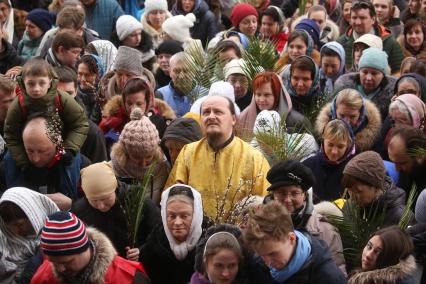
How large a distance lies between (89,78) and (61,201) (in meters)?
2.70

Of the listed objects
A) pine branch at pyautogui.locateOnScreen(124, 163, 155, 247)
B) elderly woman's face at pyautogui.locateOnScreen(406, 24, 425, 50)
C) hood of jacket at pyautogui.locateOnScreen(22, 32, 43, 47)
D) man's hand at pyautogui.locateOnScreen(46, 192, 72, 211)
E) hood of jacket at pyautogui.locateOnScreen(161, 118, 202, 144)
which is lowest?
man's hand at pyautogui.locateOnScreen(46, 192, 72, 211)

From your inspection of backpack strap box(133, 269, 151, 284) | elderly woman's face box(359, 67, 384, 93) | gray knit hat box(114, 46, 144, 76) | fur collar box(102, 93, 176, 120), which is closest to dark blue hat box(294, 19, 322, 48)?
elderly woman's face box(359, 67, 384, 93)

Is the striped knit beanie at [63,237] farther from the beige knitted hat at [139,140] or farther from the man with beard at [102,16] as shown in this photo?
the man with beard at [102,16]

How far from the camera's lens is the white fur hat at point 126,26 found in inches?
460

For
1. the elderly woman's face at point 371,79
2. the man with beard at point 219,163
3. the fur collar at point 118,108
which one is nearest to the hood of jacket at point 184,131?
the man with beard at point 219,163

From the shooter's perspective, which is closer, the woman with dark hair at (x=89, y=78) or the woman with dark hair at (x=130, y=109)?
the woman with dark hair at (x=130, y=109)

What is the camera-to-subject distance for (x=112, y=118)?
8.77 metres

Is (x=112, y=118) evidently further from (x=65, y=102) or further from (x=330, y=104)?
(x=330, y=104)

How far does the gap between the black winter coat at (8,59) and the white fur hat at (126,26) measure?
46.2 inches

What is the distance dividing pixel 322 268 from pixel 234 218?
3.74 ft

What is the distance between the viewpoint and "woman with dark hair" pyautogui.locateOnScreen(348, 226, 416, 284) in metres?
6.07

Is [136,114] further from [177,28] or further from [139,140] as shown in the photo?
[177,28]

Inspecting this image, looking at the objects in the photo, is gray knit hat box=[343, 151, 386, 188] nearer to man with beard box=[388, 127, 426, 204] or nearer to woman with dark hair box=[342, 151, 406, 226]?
woman with dark hair box=[342, 151, 406, 226]

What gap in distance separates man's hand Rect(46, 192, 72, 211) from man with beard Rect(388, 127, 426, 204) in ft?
7.93
